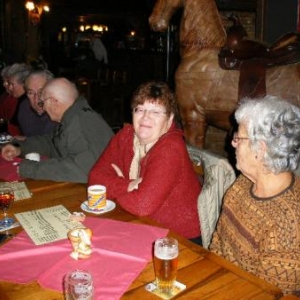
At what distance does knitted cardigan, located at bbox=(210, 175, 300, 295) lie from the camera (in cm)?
144

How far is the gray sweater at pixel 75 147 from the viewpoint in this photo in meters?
2.39

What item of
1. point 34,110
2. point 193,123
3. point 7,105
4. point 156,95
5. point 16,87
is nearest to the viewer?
point 156,95

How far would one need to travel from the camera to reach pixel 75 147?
8.62 ft

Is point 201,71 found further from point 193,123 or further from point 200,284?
point 200,284

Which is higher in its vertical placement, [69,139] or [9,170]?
[69,139]

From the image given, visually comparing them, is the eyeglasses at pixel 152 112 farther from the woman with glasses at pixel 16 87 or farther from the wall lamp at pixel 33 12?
the wall lamp at pixel 33 12

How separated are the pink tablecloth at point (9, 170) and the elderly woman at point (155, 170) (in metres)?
0.50

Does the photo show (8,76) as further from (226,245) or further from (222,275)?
(222,275)

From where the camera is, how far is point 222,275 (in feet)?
4.36

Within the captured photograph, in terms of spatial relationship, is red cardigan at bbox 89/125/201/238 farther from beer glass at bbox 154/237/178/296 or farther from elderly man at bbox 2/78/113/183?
beer glass at bbox 154/237/178/296

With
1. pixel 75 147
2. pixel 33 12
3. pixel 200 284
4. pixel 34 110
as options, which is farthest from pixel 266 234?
pixel 33 12

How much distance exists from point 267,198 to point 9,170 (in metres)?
1.65

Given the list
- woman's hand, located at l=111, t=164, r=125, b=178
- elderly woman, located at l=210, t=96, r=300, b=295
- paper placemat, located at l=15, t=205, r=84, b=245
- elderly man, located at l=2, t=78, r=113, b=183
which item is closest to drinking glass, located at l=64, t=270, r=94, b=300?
paper placemat, located at l=15, t=205, r=84, b=245

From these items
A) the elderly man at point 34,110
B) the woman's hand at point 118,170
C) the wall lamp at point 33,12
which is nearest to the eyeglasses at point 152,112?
the woman's hand at point 118,170
